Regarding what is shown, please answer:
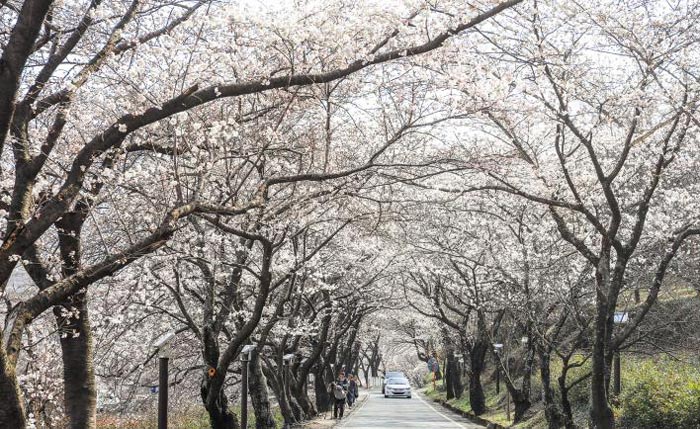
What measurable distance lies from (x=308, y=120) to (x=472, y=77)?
16.3ft

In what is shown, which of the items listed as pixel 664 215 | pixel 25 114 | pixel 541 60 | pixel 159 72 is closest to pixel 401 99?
pixel 541 60

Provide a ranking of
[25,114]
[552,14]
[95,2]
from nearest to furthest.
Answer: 1. [25,114]
2. [95,2]
3. [552,14]

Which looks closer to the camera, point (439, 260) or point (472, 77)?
point (472, 77)

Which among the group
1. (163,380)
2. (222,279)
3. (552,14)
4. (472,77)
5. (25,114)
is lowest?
(163,380)

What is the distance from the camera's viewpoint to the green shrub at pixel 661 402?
1363 cm

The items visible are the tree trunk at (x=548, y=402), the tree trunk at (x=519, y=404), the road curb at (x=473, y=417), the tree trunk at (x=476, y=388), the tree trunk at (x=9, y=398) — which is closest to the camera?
the tree trunk at (x=9, y=398)

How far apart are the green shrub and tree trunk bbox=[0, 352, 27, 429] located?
11.5 meters

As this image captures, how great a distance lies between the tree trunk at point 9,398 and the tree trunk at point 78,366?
2.91m

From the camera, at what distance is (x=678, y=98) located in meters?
11.4

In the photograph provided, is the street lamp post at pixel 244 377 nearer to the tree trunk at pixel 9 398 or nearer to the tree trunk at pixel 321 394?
the tree trunk at pixel 9 398

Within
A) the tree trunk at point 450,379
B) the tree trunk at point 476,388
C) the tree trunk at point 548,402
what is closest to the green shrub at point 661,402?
the tree trunk at point 548,402

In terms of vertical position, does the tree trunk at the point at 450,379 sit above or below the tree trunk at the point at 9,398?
below

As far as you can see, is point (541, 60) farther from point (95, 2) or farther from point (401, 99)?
point (95, 2)

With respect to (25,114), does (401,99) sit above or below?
above
